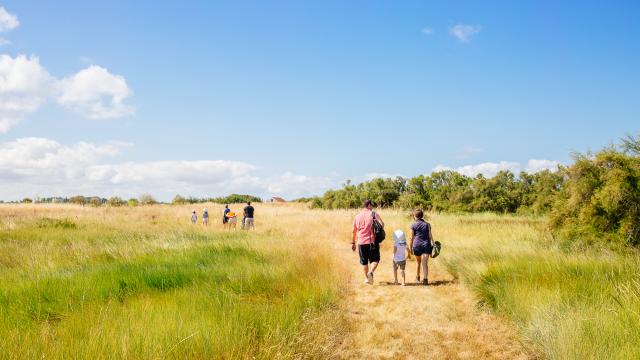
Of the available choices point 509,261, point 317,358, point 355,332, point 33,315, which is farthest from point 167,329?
point 509,261

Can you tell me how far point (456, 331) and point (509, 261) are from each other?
9.47 ft

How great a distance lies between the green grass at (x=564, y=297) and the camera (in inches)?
175

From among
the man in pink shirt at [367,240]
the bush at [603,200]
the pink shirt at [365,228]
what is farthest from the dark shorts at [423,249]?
the bush at [603,200]

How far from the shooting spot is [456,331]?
630 centimetres

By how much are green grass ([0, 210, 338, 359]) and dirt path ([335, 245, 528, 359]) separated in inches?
28.1

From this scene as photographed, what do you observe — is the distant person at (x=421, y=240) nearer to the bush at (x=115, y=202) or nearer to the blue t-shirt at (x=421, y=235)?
the blue t-shirt at (x=421, y=235)

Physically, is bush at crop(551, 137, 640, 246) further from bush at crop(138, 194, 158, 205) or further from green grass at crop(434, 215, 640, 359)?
bush at crop(138, 194, 158, 205)

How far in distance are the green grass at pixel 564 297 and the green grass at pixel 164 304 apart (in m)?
2.80

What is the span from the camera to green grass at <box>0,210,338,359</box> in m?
3.96

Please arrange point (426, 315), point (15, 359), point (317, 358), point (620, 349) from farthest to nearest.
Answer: point (426, 315)
point (317, 358)
point (620, 349)
point (15, 359)

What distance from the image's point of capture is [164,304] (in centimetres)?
521

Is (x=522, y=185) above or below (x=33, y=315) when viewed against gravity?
above

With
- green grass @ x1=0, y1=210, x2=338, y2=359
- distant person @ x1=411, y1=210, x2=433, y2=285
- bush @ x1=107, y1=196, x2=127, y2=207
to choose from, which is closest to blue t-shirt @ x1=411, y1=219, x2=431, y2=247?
distant person @ x1=411, y1=210, x2=433, y2=285

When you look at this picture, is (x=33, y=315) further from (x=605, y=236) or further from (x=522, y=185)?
(x=522, y=185)
